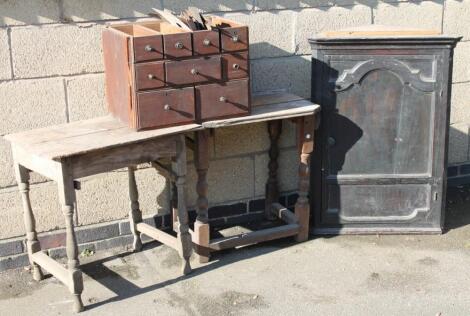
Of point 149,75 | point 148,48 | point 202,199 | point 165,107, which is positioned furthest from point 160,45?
point 202,199

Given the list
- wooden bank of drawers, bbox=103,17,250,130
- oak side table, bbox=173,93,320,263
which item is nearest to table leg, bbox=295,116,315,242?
oak side table, bbox=173,93,320,263

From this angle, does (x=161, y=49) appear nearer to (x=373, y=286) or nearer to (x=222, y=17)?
(x=222, y=17)

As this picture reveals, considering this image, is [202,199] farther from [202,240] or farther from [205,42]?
[205,42]

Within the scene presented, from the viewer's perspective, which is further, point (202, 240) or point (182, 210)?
point (202, 240)

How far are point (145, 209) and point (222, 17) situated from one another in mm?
1475

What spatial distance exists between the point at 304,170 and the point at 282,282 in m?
0.83

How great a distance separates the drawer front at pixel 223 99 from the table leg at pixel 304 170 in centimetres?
51

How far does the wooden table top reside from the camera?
13.6ft

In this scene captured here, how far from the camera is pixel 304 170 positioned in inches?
201

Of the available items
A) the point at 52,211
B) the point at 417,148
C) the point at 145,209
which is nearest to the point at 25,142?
the point at 52,211

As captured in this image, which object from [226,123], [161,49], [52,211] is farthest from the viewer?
[52,211]

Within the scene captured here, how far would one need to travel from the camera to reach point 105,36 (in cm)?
467

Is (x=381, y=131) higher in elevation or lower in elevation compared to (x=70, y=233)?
higher

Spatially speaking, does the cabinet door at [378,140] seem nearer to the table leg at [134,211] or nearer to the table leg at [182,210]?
the table leg at [182,210]
